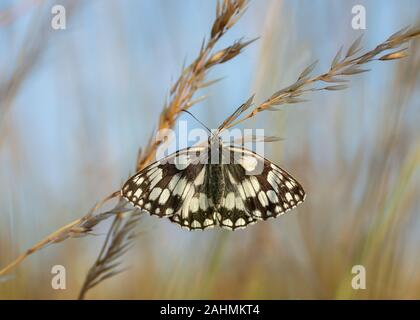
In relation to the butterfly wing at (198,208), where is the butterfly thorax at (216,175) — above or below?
above

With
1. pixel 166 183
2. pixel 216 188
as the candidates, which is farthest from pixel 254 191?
pixel 166 183

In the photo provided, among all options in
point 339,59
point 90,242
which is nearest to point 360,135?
point 339,59

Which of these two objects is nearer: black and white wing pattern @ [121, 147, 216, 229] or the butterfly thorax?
black and white wing pattern @ [121, 147, 216, 229]

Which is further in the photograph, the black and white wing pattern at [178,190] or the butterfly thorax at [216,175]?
the butterfly thorax at [216,175]

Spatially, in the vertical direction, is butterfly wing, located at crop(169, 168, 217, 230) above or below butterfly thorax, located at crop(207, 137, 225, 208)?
below

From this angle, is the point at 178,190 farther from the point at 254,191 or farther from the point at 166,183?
the point at 254,191

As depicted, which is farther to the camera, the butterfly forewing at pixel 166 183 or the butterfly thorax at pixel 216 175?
the butterfly thorax at pixel 216 175
